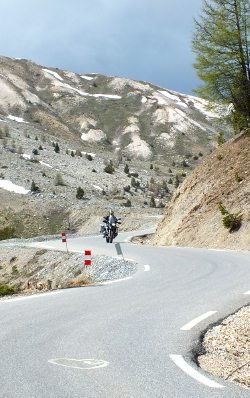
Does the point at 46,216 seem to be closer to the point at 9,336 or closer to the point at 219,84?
the point at 219,84

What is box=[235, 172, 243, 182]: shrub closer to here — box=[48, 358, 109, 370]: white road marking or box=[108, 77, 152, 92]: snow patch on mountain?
box=[48, 358, 109, 370]: white road marking

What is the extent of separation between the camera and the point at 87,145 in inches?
5458

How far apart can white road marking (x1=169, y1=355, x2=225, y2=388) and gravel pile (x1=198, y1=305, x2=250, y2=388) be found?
0.24 m

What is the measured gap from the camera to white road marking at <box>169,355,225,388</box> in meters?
5.12

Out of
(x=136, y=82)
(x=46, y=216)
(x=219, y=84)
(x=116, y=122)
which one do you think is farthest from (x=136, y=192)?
(x=136, y=82)

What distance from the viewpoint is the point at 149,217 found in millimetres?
58438

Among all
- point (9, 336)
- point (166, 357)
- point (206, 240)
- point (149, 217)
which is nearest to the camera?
point (166, 357)

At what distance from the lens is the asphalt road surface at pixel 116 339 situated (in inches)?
198

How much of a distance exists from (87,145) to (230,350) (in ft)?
437

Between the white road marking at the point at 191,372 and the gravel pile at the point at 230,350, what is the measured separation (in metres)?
0.24

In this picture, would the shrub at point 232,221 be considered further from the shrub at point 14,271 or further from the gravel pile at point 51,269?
the shrub at point 14,271

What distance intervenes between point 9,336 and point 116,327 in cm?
165

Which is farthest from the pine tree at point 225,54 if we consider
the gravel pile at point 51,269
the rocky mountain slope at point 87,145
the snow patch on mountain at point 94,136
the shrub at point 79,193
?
the snow patch on mountain at point 94,136

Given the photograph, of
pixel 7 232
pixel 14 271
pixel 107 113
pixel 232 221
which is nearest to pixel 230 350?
pixel 232 221
